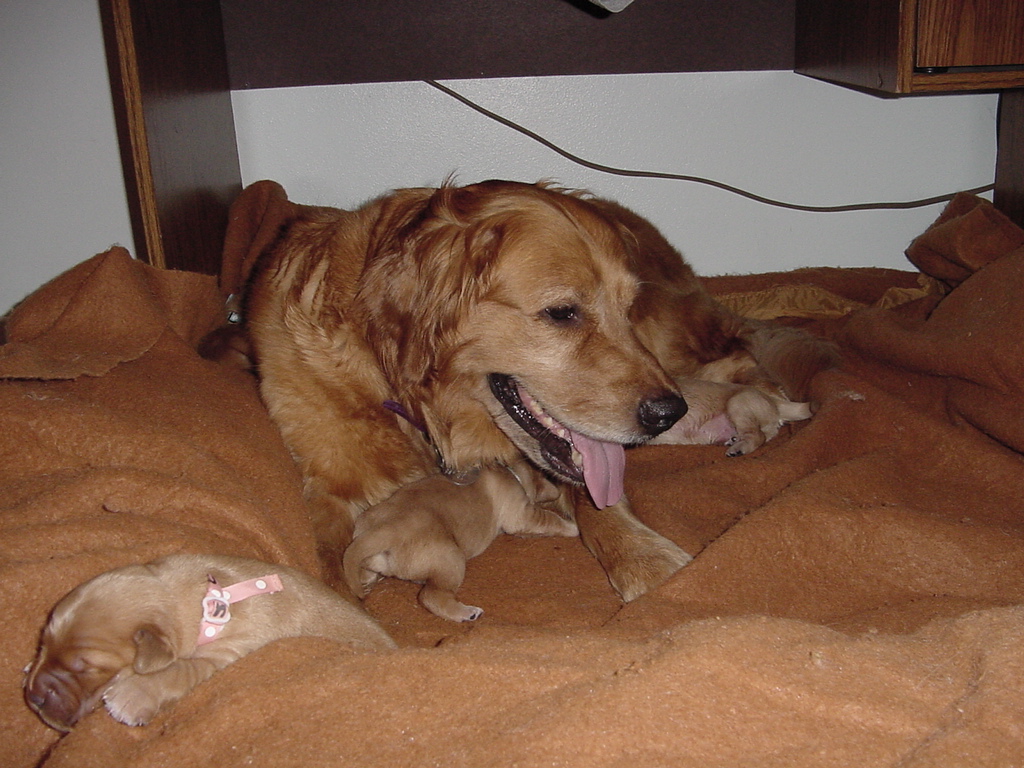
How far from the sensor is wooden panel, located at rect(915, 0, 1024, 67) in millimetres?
2248

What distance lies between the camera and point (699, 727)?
3.21 ft

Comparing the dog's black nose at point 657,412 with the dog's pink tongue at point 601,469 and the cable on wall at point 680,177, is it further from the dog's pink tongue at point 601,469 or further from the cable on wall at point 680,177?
the cable on wall at point 680,177

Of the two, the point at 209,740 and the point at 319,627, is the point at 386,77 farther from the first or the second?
the point at 209,740

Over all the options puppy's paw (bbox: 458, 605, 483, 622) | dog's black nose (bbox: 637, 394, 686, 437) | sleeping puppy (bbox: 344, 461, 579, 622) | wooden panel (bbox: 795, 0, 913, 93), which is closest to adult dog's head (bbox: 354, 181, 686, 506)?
dog's black nose (bbox: 637, 394, 686, 437)

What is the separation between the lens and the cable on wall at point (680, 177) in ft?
10.9

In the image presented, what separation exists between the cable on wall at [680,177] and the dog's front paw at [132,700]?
105 inches

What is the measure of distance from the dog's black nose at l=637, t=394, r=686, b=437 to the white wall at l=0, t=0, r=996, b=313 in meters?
1.78

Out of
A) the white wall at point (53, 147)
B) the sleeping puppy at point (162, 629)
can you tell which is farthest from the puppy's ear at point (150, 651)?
the white wall at point (53, 147)

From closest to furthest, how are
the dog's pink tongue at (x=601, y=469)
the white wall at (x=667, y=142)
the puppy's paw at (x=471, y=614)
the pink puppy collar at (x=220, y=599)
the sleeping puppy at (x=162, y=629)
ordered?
the sleeping puppy at (x=162, y=629)
the pink puppy collar at (x=220, y=599)
the puppy's paw at (x=471, y=614)
the dog's pink tongue at (x=601, y=469)
the white wall at (x=667, y=142)

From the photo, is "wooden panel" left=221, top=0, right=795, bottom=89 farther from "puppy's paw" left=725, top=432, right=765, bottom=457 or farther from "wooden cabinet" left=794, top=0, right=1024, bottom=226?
"puppy's paw" left=725, top=432, right=765, bottom=457

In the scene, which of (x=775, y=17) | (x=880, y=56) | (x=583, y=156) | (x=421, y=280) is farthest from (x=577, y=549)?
(x=775, y=17)

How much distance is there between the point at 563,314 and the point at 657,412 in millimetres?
303

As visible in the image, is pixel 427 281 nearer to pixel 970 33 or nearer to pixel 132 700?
pixel 132 700

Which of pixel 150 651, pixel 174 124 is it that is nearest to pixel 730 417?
pixel 150 651
